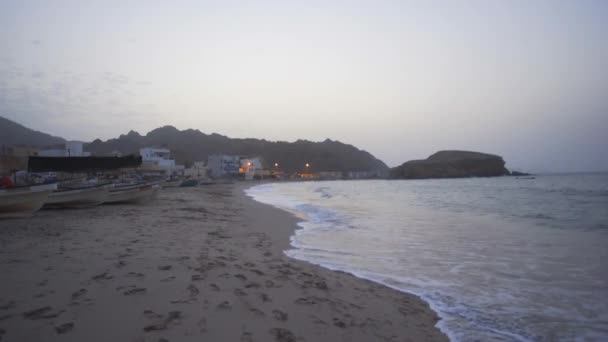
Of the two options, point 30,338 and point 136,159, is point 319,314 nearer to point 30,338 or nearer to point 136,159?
point 30,338

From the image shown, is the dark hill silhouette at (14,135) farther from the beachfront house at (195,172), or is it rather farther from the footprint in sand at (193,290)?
the footprint in sand at (193,290)

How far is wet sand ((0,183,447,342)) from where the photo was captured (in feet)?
9.55

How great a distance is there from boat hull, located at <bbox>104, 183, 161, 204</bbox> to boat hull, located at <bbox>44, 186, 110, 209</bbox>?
20.4 inches

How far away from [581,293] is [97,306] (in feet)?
21.2

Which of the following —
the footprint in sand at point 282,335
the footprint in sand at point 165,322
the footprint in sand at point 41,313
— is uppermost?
the footprint in sand at point 41,313

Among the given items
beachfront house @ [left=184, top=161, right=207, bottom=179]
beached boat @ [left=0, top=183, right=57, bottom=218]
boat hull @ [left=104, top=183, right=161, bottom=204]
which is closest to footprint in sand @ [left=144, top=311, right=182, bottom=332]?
beached boat @ [left=0, top=183, right=57, bottom=218]

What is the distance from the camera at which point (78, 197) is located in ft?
41.9

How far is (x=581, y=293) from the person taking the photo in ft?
16.7

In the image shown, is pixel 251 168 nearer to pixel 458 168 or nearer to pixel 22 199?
pixel 22 199

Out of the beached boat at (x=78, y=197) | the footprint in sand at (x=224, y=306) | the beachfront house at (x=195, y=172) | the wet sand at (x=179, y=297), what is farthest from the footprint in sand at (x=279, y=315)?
the beachfront house at (x=195, y=172)

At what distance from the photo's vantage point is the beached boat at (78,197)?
1221 cm

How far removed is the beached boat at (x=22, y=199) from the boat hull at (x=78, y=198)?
2.20m

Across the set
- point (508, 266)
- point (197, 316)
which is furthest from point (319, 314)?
point (508, 266)

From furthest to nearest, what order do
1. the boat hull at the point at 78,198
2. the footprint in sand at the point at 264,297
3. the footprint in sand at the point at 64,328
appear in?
the boat hull at the point at 78,198 → the footprint in sand at the point at 264,297 → the footprint in sand at the point at 64,328
